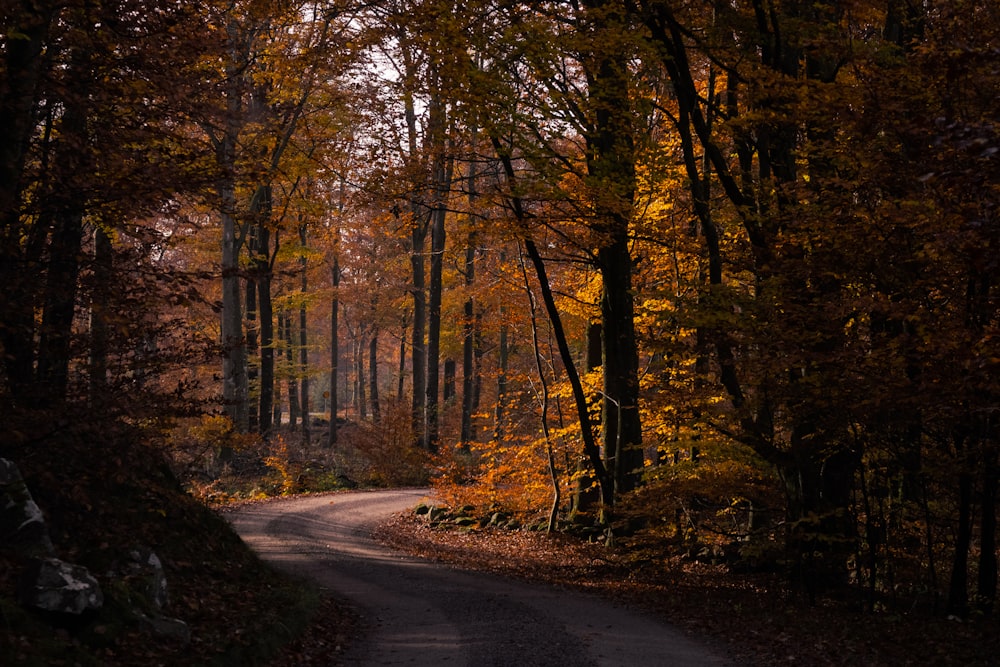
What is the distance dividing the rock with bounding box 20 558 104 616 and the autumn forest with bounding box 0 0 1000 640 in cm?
109

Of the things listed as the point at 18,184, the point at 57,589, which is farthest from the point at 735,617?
the point at 18,184

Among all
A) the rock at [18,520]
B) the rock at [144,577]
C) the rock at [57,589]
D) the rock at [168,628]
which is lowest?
the rock at [168,628]

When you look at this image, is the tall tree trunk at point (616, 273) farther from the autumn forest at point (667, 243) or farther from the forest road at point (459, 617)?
the forest road at point (459, 617)

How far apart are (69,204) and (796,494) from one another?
9909 mm

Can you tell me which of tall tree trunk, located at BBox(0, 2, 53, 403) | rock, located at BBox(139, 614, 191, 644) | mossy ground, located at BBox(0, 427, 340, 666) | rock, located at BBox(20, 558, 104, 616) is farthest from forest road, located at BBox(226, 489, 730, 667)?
tall tree trunk, located at BBox(0, 2, 53, 403)

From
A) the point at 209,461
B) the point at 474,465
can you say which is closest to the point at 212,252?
the point at 209,461

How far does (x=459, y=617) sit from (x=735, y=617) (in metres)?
3.70

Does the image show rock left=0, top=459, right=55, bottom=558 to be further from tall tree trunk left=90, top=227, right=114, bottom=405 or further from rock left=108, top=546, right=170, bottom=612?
tall tree trunk left=90, top=227, right=114, bottom=405

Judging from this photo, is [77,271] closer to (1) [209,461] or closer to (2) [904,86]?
(2) [904,86]

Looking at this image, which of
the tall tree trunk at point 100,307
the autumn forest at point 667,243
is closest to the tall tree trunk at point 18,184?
the autumn forest at point 667,243

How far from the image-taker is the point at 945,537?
35.7ft

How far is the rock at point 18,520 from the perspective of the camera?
685 cm

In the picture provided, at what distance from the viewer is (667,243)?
530 inches

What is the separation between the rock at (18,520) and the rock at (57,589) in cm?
53
